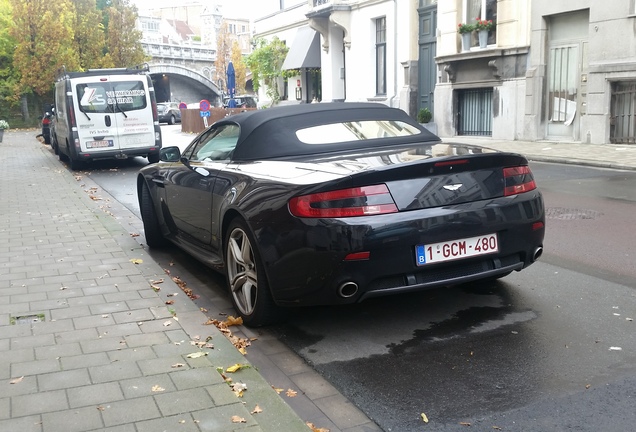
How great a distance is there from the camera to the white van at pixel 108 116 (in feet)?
57.8

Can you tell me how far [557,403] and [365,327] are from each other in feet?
5.30

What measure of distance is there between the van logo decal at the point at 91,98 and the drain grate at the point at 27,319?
13.4 m

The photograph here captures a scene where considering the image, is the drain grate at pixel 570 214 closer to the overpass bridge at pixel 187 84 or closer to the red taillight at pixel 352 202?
the red taillight at pixel 352 202

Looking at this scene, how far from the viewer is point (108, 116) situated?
17812mm

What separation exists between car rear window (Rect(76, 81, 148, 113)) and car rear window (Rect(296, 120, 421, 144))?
13.1 meters

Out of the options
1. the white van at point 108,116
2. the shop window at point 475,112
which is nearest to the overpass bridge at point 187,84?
the shop window at point 475,112

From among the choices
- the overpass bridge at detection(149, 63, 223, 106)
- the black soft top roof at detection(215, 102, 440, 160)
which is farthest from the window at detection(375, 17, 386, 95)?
the overpass bridge at detection(149, 63, 223, 106)

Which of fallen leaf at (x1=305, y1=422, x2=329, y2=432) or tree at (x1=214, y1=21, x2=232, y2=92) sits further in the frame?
tree at (x1=214, y1=21, x2=232, y2=92)

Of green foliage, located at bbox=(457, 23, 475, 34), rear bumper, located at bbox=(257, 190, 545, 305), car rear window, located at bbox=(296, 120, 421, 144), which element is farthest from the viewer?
green foliage, located at bbox=(457, 23, 475, 34)

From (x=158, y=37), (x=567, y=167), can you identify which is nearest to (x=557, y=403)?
(x=567, y=167)

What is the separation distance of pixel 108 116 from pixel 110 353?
47.2ft

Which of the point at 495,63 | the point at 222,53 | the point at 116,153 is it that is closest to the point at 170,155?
the point at 116,153

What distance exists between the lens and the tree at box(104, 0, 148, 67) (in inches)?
2152

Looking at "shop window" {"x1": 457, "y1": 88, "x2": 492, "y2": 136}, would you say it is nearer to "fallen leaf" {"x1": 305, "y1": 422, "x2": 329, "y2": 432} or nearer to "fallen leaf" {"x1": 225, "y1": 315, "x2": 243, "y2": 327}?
"fallen leaf" {"x1": 225, "y1": 315, "x2": 243, "y2": 327}
